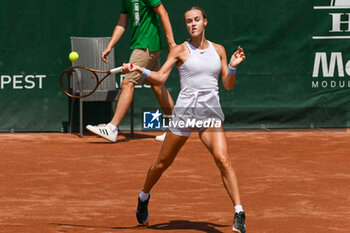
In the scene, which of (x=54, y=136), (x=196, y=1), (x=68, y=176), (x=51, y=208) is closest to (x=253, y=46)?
(x=196, y=1)

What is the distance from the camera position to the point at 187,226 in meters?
5.59

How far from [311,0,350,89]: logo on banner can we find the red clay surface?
3.02 feet

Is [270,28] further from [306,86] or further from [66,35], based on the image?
[66,35]

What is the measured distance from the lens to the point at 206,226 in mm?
5590

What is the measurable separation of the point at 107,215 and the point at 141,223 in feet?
1.48

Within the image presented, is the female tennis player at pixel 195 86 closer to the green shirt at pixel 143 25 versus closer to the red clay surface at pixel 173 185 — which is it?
the red clay surface at pixel 173 185

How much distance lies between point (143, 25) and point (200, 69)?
402 cm

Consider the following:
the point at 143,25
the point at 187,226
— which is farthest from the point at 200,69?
the point at 143,25

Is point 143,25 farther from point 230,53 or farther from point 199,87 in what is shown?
point 199,87

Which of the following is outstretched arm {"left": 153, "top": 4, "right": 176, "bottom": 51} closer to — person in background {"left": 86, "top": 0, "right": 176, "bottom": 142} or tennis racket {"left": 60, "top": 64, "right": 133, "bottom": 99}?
person in background {"left": 86, "top": 0, "right": 176, "bottom": 142}

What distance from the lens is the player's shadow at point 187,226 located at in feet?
18.0

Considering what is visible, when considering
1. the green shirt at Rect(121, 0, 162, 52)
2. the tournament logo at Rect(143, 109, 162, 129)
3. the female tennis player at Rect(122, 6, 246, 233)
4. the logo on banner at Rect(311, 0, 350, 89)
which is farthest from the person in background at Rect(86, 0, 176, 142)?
the female tennis player at Rect(122, 6, 246, 233)

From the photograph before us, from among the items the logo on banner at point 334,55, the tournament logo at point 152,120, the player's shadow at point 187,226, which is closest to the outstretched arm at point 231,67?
the player's shadow at point 187,226

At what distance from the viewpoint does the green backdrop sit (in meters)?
10.5
